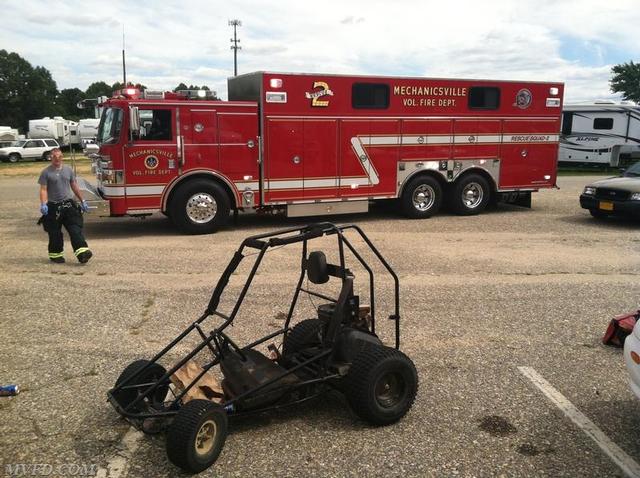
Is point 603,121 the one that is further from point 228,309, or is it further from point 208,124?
point 228,309

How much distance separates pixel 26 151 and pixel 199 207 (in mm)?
30735

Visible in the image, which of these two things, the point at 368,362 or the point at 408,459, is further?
the point at 368,362

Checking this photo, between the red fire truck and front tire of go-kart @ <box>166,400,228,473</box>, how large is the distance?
802 cm

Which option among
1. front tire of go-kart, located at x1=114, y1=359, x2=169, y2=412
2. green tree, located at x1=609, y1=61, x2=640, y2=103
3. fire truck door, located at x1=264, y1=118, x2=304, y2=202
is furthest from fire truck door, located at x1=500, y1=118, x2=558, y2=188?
green tree, located at x1=609, y1=61, x2=640, y2=103

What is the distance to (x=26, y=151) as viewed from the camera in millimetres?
36875

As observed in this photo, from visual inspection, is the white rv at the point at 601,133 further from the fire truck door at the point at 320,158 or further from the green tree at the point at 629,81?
the green tree at the point at 629,81

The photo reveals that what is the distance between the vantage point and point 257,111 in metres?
11.4

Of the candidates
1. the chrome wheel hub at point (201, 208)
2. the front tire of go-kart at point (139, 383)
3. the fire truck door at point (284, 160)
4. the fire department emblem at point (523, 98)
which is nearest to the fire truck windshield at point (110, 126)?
the chrome wheel hub at point (201, 208)

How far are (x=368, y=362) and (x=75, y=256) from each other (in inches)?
261

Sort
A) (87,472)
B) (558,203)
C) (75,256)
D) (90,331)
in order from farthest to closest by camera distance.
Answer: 1. (558,203)
2. (75,256)
3. (90,331)
4. (87,472)

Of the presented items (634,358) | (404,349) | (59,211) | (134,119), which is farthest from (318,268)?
(134,119)

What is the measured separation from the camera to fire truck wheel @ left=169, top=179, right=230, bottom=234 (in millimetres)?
11086

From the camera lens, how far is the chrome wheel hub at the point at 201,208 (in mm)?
11156

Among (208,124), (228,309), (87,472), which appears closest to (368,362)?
A: (87,472)
